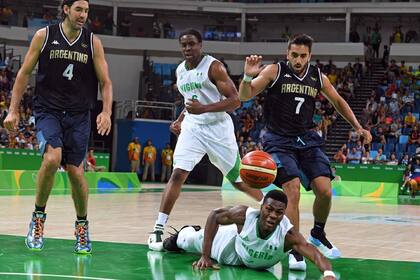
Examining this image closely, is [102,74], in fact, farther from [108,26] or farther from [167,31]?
[167,31]

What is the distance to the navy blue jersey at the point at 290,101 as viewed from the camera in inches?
311

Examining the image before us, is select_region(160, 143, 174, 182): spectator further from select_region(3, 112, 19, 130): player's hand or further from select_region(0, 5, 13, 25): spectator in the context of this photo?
select_region(3, 112, 19, 130): player's hand

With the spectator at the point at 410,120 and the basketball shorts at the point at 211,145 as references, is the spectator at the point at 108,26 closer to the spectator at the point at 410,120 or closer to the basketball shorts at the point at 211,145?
the spectator at the point at 410,120

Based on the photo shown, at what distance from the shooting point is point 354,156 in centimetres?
2878

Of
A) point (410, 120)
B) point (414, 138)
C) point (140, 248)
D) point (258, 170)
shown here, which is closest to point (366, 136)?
point (258, 170)

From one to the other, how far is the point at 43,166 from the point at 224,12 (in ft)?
116

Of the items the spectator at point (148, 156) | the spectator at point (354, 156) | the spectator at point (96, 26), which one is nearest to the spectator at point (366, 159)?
the spectator at point (354, 156)

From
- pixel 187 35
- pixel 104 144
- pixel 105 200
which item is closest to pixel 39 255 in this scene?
pixel 187 35

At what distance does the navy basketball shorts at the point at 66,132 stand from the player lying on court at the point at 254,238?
1.45m

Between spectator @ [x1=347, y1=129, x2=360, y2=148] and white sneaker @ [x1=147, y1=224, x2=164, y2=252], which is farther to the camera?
spectator @ [x1=347, y1=129, x2=360, y2=148]

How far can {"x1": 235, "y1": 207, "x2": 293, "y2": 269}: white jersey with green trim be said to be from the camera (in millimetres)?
6641

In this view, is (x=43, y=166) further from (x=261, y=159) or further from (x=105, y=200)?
(x=105, y=200)

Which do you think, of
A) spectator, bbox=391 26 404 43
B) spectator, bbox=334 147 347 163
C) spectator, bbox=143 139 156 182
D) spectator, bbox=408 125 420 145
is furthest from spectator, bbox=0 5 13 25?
spectator, bbox=408 125 420 145

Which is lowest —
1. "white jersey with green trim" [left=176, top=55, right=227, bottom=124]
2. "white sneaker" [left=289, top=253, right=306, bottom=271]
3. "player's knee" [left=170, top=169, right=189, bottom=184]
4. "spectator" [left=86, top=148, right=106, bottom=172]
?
"spectator" [left=86, top=148, right=106, bottom=172]
